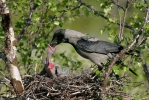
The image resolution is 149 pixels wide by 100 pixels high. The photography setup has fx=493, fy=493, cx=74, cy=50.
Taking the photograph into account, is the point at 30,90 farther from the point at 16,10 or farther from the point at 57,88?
the point at 16,10

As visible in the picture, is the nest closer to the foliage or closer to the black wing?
the foliage

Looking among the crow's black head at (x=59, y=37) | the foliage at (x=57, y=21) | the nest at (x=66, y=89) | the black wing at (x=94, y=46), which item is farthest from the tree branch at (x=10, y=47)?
the crow's black head at (x=59, y=37)

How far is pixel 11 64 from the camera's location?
7590 millimetres

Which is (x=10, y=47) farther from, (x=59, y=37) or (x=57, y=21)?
(x=59, y=37)

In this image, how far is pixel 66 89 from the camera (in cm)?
835

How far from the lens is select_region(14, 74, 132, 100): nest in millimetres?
8242

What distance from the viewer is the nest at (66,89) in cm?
824

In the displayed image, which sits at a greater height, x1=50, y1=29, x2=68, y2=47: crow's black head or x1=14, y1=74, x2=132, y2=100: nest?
x1=50, y1=29, x2=68, y2=47: crow's black head

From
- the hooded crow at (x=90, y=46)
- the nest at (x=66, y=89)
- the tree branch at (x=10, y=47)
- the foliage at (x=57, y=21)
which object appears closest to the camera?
the tree branch at (x=10, y=47)

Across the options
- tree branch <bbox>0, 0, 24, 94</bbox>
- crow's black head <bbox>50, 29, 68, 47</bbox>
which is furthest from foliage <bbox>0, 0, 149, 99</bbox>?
tree branch <bbox>0, 0, 24, 94</bbox>

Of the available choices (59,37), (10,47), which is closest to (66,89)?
(10,47)

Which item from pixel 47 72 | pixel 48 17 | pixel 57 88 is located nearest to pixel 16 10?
pixel 48 17

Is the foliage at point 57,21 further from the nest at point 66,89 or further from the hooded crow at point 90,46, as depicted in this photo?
the nest at point 66,89

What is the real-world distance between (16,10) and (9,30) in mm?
2882
